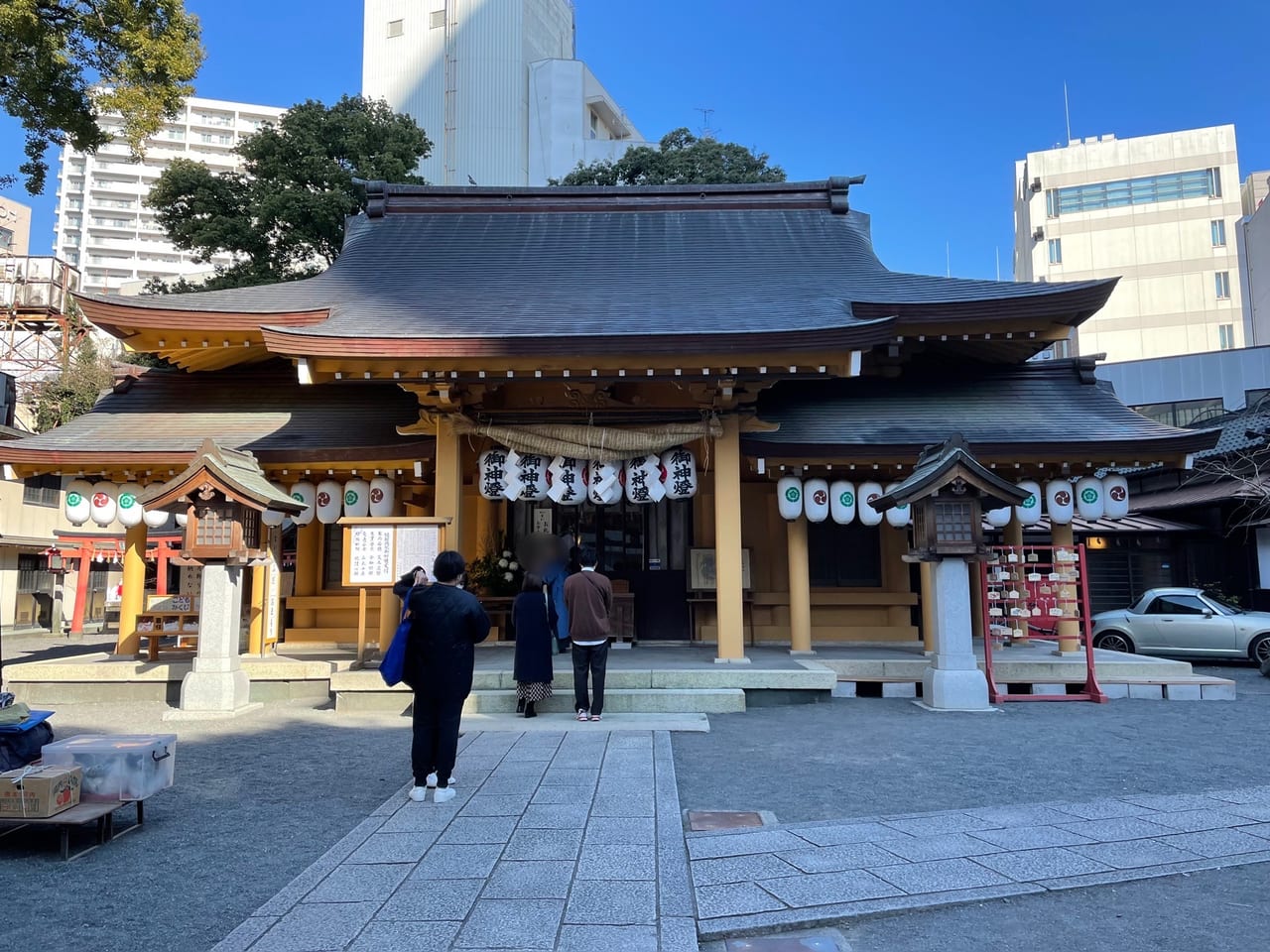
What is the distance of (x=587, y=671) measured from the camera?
26.6 feet

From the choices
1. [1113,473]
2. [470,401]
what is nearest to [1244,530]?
[1113,473]

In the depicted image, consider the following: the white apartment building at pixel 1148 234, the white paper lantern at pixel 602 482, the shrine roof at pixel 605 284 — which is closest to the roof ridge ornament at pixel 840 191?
the shrine roof at pixel 605 284

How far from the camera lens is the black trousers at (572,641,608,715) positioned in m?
7.91

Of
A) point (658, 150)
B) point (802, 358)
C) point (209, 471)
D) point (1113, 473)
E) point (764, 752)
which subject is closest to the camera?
point (764, 752)

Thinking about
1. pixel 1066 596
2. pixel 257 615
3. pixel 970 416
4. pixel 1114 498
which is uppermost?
pixel 970 416

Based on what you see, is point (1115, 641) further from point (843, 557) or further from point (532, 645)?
point (532, 645)

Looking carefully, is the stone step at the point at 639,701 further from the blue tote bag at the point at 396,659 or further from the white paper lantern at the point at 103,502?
the white paper lantern at the point at 103,502

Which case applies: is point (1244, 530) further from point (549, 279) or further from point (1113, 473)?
point (549, 279)

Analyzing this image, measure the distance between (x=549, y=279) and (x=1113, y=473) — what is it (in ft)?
28.8

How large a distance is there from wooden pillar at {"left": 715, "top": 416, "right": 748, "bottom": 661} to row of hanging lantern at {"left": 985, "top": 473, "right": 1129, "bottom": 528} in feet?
11.8

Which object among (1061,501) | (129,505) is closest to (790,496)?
(1061,501)

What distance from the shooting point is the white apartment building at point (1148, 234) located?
37.6 meters

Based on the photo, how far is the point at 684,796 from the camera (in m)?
5.46

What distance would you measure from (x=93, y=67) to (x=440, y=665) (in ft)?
29.9
